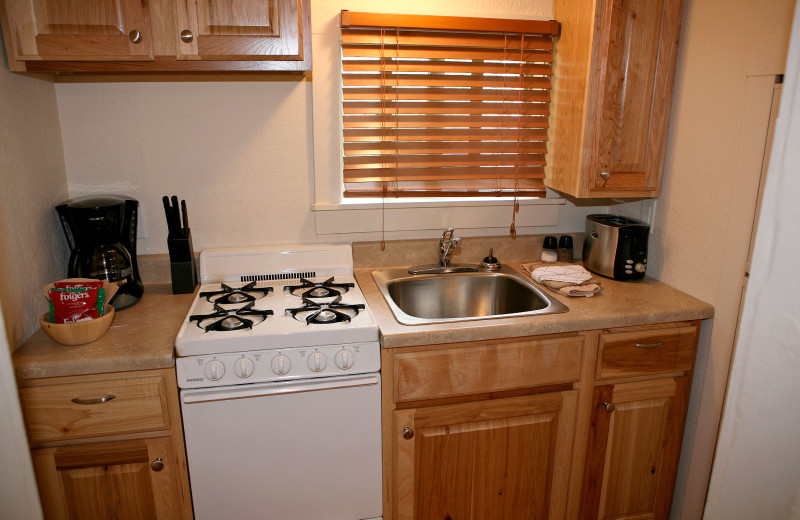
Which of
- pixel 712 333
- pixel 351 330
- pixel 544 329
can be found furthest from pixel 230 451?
pixel 712 333

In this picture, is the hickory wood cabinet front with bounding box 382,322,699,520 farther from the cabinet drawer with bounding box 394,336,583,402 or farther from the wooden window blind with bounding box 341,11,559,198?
the wooden window blind with bounding box 341,11,559,198

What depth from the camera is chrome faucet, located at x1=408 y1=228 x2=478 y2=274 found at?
2.06 m

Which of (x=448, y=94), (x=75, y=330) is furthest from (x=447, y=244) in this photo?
(x=75, y=330)

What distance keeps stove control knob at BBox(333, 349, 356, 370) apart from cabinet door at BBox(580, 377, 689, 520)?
83cm

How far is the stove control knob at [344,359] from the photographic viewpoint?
5.01 feet

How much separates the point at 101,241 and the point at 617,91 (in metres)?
1.76

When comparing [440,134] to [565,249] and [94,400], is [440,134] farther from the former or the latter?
[94,400]

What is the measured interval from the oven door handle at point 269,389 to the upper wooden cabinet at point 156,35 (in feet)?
3.06

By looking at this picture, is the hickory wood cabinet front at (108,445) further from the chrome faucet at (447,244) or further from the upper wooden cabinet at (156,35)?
the chrome faucet at (447,244)

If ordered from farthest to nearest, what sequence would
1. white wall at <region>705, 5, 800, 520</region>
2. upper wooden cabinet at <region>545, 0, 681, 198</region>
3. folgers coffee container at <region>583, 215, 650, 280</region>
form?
1. folgers coffee container at <region>583, 215, 650, 280</region>
2. upper wooden cabinet at <region>545, 0, 681, 198</region>
3. white wall at <region>705, 5, 800, 520</region>

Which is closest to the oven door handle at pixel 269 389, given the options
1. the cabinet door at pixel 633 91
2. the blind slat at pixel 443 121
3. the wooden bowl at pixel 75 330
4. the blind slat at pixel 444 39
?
the wooden bowl at pixel 75 330

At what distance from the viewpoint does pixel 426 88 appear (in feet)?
6.57

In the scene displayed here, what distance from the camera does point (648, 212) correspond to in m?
2.02

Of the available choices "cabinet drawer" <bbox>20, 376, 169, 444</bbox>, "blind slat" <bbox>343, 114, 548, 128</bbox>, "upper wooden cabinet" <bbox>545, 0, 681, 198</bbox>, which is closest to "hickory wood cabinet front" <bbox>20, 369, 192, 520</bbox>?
"cabinet drawer" <bbox>20, 376, 169, 444</bbox>
